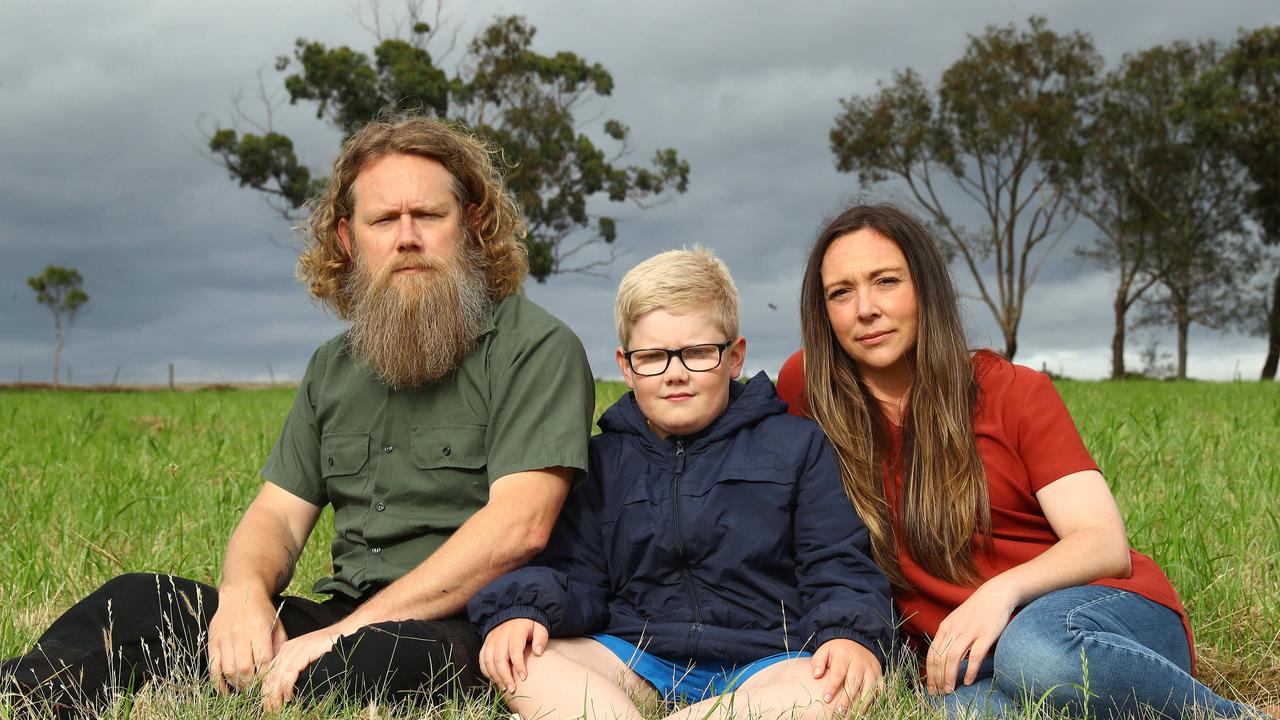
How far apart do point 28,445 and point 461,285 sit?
7301 millimetres

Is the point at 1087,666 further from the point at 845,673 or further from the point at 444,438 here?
the point at 444,438

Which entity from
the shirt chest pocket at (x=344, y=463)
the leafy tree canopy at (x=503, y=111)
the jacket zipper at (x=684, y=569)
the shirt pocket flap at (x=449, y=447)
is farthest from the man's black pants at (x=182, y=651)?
the leafy tree canopy at (x=503, y=111)

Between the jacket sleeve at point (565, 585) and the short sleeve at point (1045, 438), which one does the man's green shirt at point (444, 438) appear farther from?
the short sleeve at point (1045, 438)

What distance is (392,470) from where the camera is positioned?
12.1ft

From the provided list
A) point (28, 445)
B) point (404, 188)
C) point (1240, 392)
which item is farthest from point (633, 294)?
point (1240, 392)

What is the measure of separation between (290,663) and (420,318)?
1164 millimetres

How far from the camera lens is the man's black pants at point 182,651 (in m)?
3.10

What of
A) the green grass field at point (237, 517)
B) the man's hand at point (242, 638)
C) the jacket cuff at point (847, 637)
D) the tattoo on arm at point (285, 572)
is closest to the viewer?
the jacket cuff at point (847, 637)

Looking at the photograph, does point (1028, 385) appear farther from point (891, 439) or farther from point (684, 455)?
point (684, 455)

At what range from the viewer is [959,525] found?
3311mm

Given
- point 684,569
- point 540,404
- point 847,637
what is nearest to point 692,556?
point 684,569

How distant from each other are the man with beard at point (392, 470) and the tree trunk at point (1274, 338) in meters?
34.6

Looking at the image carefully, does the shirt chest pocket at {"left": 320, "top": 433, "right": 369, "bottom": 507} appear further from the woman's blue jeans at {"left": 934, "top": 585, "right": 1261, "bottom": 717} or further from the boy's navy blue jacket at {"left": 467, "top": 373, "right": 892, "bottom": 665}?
the woman's blue jeans at {"left": 934, "top": 585, "right": 1261, "bottom": 717}

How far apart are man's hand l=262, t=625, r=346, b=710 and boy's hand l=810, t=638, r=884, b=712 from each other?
141cm
